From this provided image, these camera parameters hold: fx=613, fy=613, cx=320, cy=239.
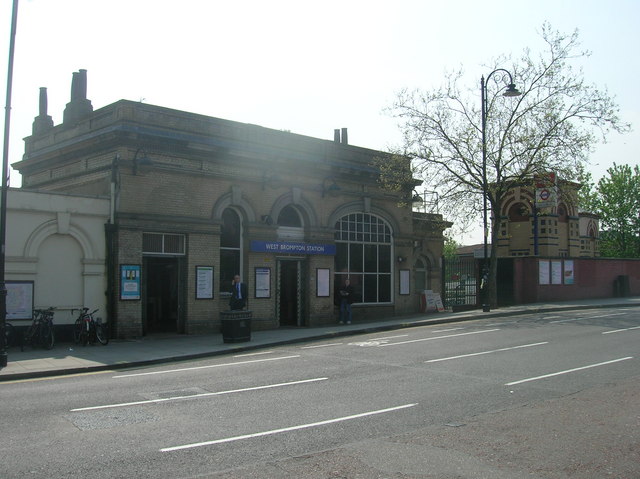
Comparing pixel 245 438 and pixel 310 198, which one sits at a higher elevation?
pixel 310 198

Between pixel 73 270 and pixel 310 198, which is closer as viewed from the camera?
pixel 73 270

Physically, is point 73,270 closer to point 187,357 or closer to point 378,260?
point 187,357

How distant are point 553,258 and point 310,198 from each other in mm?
16371

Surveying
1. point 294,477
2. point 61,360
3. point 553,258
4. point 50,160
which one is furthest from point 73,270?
point 553,258

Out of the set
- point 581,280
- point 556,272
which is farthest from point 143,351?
point 581,280

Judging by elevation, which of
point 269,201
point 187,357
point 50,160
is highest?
point 50,160

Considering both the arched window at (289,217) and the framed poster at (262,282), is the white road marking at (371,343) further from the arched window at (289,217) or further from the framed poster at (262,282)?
the arched window at (289,217)

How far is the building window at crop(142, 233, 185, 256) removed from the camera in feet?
62.8

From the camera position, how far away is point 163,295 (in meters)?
20.5

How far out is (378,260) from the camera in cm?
2600

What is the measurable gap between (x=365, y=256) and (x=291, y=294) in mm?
3815

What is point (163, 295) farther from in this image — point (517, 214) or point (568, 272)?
point (517, 214)

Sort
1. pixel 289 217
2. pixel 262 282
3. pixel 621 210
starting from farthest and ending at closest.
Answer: pixel 621 210 < pixel 289 217 < pixel 262 282

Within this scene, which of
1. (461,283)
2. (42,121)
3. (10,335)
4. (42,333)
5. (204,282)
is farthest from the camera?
(461,283)
